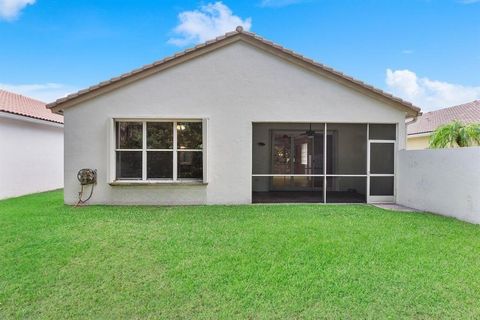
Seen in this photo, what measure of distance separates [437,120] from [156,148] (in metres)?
20.9

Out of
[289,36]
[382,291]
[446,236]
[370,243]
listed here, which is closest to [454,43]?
[289,36]

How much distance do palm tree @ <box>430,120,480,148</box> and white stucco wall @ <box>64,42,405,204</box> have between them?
2862mm

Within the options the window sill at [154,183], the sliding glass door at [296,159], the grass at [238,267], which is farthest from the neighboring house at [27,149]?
the sliding glass door at [296,159]

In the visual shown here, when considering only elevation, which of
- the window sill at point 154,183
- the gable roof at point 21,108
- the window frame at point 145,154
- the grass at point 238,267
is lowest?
the grass at point 238,267

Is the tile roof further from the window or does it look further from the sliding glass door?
the window

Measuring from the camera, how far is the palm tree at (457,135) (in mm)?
11086

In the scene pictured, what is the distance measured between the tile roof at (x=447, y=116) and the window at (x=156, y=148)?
51.0ft

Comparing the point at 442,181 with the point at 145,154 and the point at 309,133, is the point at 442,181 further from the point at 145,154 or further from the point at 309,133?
the point at 145,154

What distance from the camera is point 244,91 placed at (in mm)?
11039

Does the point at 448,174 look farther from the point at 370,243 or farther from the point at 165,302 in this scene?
the point at 165,302

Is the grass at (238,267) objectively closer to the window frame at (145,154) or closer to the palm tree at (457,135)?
the window frame at (145,154)

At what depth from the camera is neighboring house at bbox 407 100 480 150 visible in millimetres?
19984

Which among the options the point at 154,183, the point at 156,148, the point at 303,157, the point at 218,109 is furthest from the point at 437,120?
the point at 154,183

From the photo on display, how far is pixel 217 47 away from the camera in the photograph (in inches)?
431
